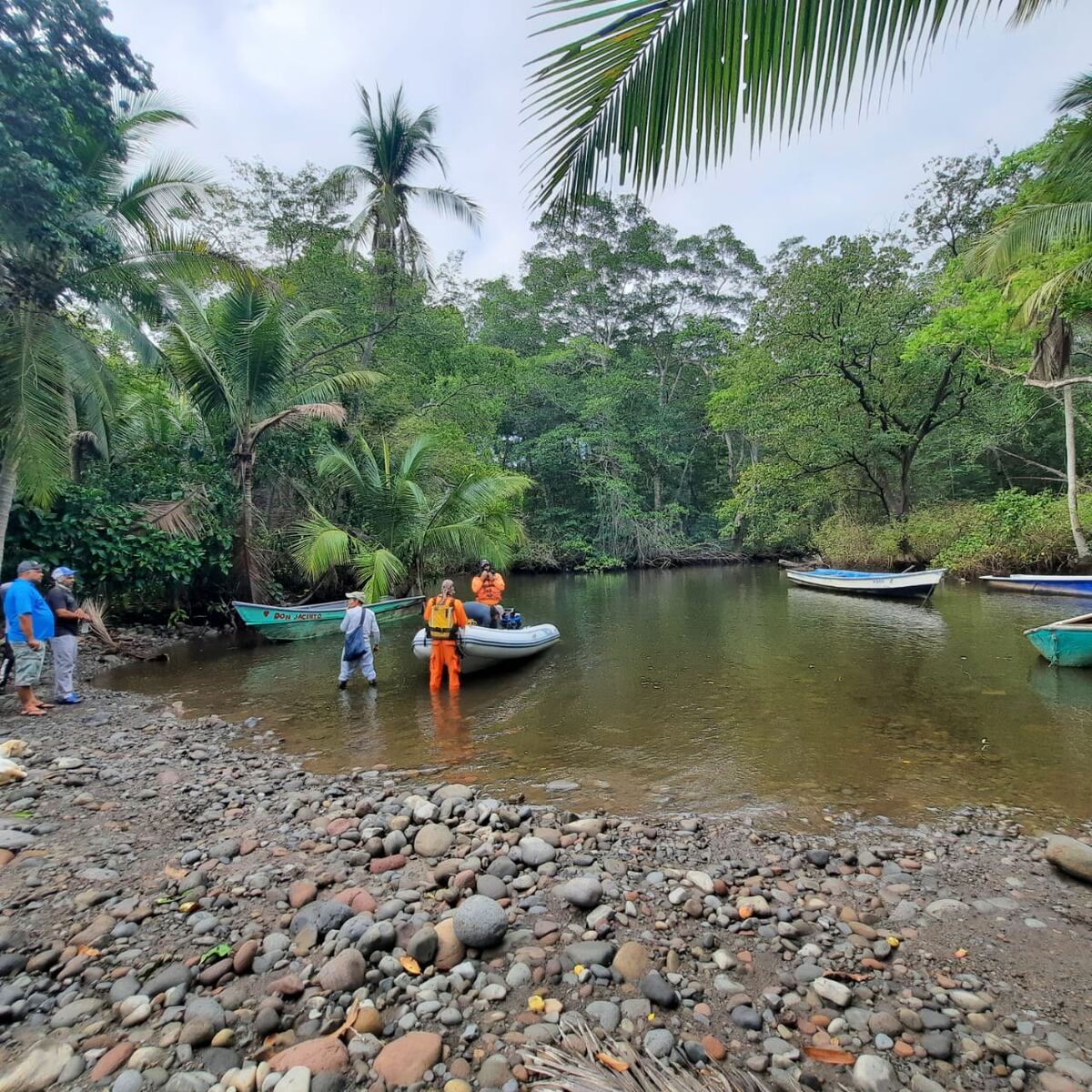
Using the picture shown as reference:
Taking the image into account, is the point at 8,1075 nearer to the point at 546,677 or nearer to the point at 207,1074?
the point at 207,1074

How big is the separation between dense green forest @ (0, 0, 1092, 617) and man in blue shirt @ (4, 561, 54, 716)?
1991 millimetres

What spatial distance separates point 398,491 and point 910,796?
41.5ft

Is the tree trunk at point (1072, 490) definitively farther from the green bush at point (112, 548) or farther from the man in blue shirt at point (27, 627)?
the man in blue shirt at point (27, 627)

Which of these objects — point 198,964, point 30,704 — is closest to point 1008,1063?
point 198,964

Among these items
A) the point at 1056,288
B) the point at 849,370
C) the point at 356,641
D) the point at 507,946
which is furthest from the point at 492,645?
the point at 849,370

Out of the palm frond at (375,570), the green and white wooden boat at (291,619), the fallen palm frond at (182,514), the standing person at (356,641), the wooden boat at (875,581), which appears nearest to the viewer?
the standing person at (356,641)

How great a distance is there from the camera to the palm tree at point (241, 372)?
11984 mm

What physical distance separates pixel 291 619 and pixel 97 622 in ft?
10.3

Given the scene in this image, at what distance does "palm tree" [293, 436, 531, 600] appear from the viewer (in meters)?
14.6

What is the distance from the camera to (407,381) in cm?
1902

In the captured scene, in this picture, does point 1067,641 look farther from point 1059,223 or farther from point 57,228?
point 57,228

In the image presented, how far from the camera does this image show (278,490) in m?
15.4

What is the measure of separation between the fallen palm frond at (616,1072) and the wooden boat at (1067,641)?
856 centimetres

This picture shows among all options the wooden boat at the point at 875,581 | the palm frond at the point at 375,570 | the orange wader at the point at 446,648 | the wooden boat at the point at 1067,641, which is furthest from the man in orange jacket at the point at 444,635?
the wooden boat at the point at 875,581
